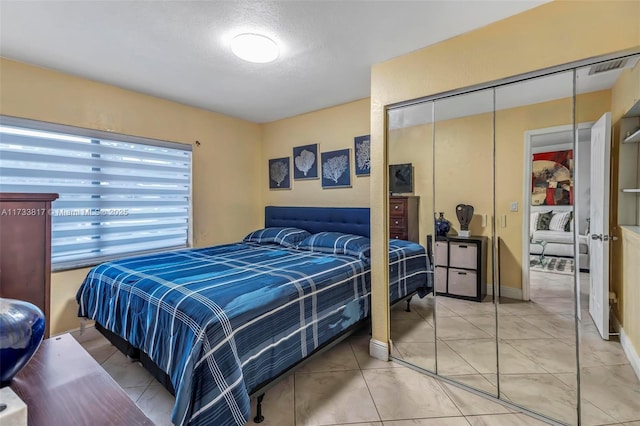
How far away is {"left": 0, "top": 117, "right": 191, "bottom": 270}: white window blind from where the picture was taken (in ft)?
8.28

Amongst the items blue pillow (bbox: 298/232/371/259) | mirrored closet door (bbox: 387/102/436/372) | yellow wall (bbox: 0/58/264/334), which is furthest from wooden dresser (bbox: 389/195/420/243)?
yellow wall (bbox: 0/58/264/334)

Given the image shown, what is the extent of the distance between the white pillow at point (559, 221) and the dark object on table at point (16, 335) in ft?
8.03

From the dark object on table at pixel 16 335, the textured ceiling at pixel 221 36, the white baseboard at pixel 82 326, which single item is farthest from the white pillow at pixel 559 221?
the white baseboard at pixel 82 326

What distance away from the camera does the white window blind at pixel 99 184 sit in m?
2.52

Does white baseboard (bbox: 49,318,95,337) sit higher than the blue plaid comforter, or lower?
lower

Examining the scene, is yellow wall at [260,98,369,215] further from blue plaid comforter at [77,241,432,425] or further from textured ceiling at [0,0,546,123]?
blue plaid comforter at [77,241,432,425]

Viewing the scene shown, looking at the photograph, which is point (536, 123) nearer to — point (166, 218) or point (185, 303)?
point (185, 303)

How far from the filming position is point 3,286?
47.4 inches

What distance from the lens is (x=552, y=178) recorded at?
1.82 metres

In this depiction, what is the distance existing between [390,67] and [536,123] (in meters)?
1.10

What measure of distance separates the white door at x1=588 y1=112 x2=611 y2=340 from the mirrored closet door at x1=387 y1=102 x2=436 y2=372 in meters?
0.94

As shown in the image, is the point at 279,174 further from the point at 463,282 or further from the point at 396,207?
the point at 463,282

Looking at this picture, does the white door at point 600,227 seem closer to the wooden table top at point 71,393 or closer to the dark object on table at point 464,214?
the dark object on table at point 464,214

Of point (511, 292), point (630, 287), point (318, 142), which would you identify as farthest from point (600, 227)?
point (318, 142)
